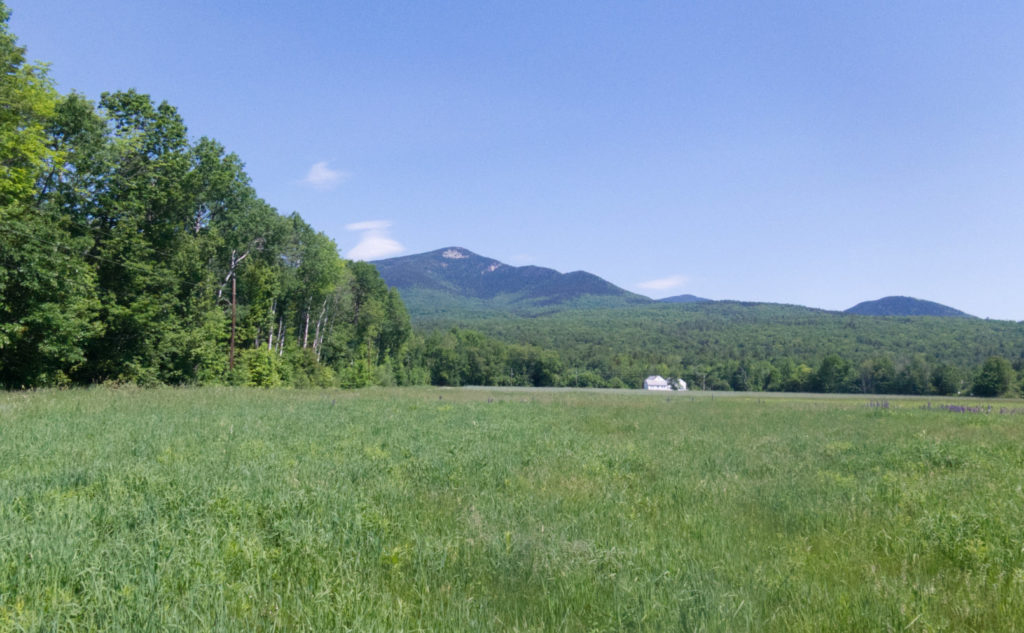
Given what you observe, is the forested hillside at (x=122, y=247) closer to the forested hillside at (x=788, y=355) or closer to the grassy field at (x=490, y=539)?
the grassy field at (x=490, y=539)

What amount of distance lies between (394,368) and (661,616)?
80738 mm

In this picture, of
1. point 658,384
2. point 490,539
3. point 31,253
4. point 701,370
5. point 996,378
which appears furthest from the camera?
point 701,370

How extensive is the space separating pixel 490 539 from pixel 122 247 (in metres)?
31.0

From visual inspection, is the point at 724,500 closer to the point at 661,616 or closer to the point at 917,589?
the point at 917,589

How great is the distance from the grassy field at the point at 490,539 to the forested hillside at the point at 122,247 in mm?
15483

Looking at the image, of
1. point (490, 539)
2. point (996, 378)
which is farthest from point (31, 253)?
point (996, 378)

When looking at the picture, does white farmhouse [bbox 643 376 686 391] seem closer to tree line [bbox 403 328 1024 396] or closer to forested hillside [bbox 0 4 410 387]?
tree line [bbox 403 328 1024 396]

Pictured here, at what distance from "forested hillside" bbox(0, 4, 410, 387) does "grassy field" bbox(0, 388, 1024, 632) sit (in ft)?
50.8

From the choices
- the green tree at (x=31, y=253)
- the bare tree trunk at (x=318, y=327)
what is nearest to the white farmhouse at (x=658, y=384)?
the bare tree trunk at (x=318, y=327)

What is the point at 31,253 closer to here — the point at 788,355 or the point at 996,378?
the point at 996,378

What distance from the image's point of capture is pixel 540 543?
15.4 feet

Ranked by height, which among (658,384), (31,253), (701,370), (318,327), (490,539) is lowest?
(658,384)

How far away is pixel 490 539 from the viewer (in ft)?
15.8

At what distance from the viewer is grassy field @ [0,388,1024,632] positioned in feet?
11.3
